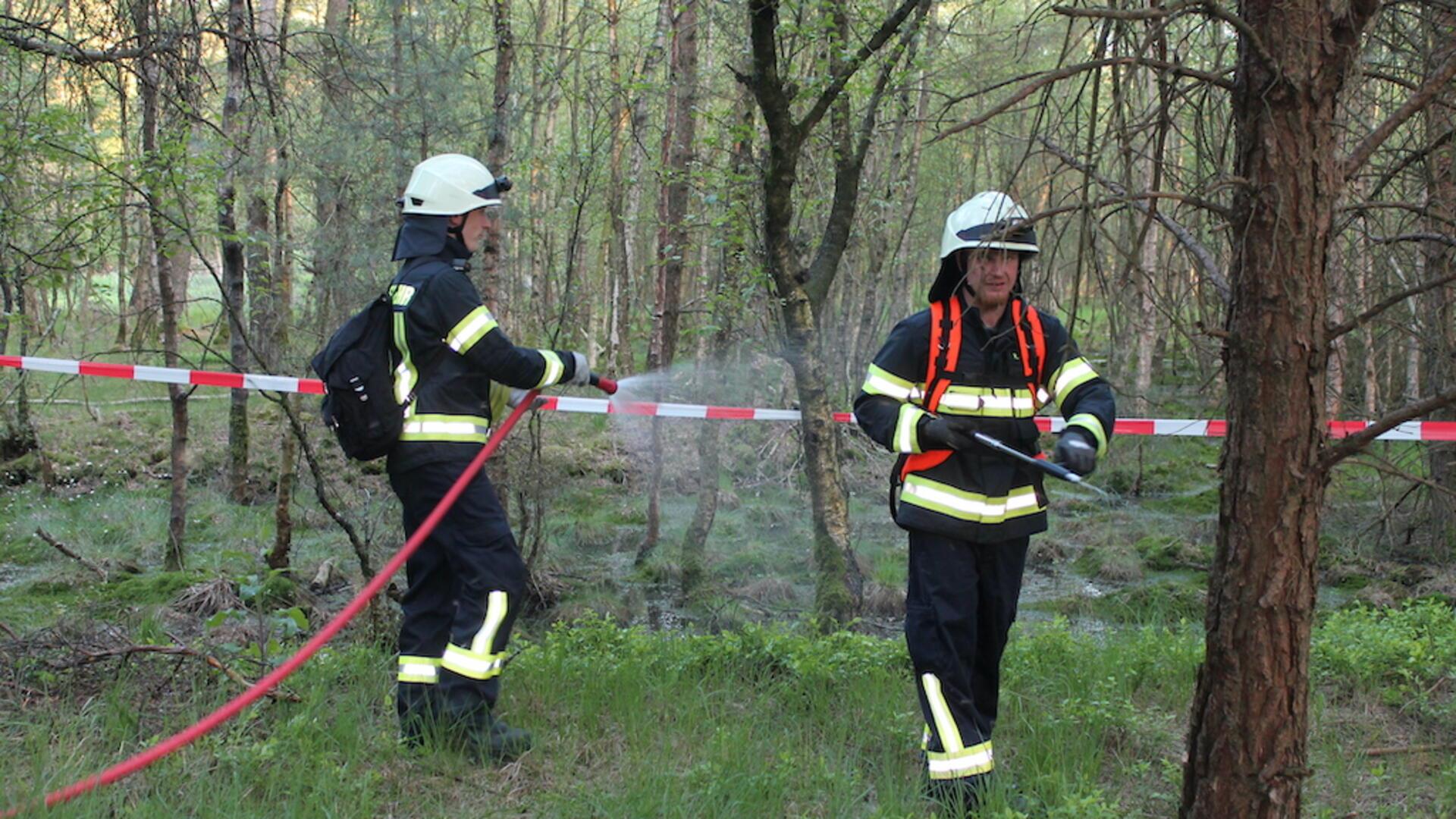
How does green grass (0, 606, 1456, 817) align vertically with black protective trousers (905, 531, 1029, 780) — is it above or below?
below

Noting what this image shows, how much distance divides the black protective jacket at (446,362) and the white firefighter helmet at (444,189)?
5.3 inches

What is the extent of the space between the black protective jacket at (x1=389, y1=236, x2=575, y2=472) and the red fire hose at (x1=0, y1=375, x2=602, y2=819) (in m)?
0.14

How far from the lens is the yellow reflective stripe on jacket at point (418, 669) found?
400 cm

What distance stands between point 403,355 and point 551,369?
1.78 feet

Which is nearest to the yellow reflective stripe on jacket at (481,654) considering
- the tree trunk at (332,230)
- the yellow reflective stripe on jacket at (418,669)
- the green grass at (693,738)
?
the yellow reflective stripe on jacket at (418,669)

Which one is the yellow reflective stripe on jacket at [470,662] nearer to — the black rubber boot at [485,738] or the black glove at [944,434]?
the black rubber boot at [485,738]

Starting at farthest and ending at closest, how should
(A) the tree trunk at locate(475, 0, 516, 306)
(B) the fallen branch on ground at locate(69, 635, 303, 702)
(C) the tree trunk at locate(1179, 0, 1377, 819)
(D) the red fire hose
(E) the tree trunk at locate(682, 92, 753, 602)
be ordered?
1. (E) the tree trunk at locate(682, 92, 753, 602)
2. (A) the tree trunk at locate(475, 0, 516, 306)
3. (B) the fallen branch on ground at locate(69, 635, 303, 702)
4. (D) the red fire hose
5. (C) the tree trunk at locate(1179, 0, 1377, 819)

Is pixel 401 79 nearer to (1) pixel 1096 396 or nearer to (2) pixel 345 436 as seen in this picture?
Result: (2) pixel 345 436

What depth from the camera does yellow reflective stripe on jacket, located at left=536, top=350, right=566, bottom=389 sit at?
4025mm

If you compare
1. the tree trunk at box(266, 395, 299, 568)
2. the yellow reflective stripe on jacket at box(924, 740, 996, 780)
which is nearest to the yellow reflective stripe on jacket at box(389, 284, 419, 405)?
the yellow reflective stripe on jacket at box(924, 740, 996, 780)

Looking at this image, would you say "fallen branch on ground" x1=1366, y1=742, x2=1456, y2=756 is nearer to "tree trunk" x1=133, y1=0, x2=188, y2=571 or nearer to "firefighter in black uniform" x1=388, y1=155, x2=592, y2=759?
"firefighter in black uniform" x1=388, y1=155, x2=592, y2=759

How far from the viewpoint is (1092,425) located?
138 inches

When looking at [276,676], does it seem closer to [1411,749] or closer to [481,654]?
[481,654]

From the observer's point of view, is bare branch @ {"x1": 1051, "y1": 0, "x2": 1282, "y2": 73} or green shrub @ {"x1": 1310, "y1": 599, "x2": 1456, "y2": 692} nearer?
bare branch @ {"x1": 1051, "y1": 0, "x2": 1282, "y2": 73}
